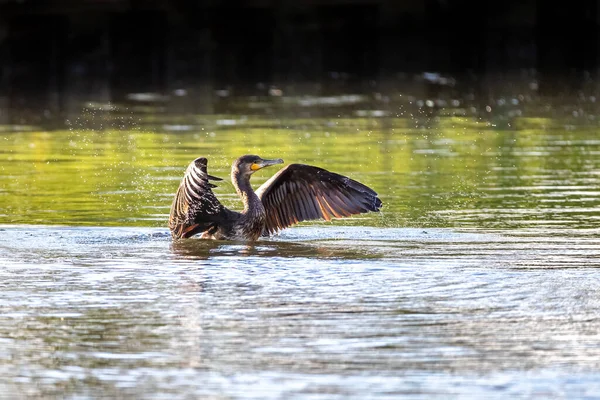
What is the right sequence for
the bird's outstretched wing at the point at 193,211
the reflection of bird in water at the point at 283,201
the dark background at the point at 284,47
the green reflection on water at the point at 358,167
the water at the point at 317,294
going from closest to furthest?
1. the water at the point at 317,294
2. the bird's outstretched wing at the point at 193,211
3. the reflection of bird in water at the point at 283,201
4. the green reflection on water at the point at 358,167
5. the dark background at the point at 284,47

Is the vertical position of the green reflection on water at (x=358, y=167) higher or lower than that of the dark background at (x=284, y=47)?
lower

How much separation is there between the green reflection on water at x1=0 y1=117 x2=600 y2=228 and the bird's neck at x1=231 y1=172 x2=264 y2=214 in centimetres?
95

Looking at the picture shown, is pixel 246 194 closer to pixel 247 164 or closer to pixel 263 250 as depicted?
pixel 247 164

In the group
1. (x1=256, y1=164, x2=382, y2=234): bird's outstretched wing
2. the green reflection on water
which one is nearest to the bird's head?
(x1=256, y1=164, x2=382, y2=234): bird's outstretched wing

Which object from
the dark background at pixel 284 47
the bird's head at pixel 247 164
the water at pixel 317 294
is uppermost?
the dark background at pixel 284 47

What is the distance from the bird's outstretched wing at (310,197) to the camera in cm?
1155

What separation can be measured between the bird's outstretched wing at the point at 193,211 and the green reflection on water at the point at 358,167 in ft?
3.05

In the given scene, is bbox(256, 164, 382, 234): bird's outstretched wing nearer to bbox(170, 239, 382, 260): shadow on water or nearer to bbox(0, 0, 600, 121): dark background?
bbox(170, 239, 382, 260): shadow on water

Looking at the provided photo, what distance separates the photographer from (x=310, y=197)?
11633 millimetres

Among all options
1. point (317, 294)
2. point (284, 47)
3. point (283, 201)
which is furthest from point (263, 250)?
point (284, 47)

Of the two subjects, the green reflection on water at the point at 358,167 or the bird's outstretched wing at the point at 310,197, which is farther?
the green reflection on water at the point at 358,167

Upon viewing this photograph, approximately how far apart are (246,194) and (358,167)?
181 inches

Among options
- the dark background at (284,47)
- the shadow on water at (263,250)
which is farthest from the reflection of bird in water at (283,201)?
the dark background at (284,47)

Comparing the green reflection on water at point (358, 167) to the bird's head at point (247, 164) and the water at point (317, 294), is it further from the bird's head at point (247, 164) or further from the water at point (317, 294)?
the bird's head at point (247, 164)
